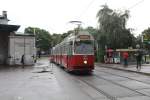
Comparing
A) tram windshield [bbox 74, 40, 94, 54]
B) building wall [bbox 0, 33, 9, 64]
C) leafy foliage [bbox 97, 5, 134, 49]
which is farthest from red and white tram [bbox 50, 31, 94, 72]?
leafy foliage [bbox 97, 5, 134, 49]

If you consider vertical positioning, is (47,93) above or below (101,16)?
below

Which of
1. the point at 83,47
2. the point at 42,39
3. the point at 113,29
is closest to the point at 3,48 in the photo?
the point at 113,29

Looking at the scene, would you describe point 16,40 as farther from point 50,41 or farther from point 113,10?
point 50,41

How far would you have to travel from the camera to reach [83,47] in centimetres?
2491

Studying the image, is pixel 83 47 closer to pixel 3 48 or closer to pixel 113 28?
pixel 3 48

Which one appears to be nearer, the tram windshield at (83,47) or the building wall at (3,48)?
the tram windshield at (83,47)

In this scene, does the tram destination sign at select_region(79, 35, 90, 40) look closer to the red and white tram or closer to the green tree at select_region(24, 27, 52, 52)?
the red and white tram

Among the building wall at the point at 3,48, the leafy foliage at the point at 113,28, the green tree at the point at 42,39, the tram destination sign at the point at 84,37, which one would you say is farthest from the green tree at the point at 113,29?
the green tree at the point at 42,39

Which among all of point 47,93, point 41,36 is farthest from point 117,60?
point 41,36

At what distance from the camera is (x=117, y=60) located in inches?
1777

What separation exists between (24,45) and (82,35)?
20.6 meters

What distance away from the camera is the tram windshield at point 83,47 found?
81.3 ft

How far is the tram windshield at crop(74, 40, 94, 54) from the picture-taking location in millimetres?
24781

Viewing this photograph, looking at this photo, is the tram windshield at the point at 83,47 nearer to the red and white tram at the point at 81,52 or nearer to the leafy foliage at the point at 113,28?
the red and white tram at the point at 81,52
